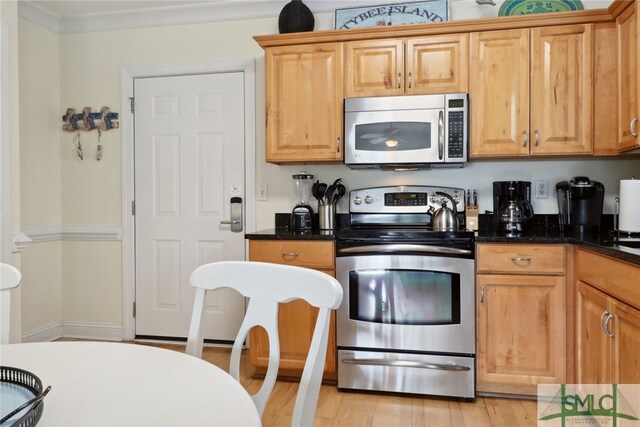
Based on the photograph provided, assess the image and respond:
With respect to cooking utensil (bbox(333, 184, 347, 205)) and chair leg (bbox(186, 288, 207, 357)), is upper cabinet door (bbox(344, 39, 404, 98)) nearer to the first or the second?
cooking utensil (bbox(333, 184, 347, 205))

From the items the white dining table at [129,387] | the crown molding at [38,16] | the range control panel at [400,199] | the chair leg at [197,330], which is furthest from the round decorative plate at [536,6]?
the crown molding at [38,16]

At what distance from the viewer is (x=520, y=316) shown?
245cm

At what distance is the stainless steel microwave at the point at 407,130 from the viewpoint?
2.73 meters

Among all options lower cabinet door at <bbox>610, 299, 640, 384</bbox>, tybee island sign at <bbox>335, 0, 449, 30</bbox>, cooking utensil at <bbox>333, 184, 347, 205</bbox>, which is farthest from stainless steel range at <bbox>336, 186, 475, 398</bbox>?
tybee island sign at <bbox>335, 0, 449, 30</bbox>

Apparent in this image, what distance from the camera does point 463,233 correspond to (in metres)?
2.52

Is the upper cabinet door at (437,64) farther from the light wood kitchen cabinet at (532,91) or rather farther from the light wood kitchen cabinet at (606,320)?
the light wood kitchen cabinet at (606,320)

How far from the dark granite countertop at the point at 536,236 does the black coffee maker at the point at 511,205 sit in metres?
0.07

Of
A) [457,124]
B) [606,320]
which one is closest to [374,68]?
[457,124]

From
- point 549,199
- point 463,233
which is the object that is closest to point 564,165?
point 549,199

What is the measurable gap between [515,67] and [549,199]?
87 centimetres

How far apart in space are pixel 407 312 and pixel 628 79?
1.68 meters

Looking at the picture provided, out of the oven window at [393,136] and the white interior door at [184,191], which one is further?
the white interior door at [184,191]

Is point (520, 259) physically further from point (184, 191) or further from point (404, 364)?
point (184, 191)

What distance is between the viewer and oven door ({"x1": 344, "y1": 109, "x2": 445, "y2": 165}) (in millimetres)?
2766
